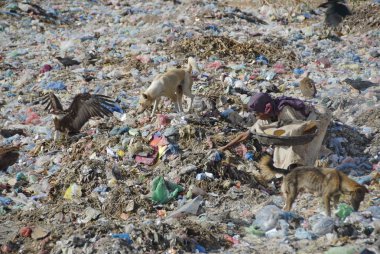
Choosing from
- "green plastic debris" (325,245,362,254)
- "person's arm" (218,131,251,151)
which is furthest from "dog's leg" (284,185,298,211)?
"person's arm" (218,131,251,151)

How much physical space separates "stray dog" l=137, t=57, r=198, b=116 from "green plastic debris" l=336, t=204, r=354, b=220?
299 centimetres

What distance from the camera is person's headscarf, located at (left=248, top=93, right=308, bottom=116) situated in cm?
543

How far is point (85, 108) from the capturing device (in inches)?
276

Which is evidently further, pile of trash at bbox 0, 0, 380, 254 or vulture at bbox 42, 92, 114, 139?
vulture at bbox 42, 92, 114, 139

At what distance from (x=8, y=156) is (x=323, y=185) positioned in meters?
3.29

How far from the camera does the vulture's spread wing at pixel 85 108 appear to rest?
696cm

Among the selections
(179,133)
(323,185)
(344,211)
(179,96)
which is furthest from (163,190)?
(179,96)

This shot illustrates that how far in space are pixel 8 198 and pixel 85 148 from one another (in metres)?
1.06

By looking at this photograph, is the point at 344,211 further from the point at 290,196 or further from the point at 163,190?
the point at 163,190

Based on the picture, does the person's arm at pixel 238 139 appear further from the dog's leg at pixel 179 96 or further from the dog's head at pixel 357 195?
the dog's leg at pixel 179 96

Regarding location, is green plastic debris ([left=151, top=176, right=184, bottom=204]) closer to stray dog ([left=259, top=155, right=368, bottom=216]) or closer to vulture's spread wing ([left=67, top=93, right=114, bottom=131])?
stray dog ([left=259, top=155, right=368, bottom=216])

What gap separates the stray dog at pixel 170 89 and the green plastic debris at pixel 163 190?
1785 mm

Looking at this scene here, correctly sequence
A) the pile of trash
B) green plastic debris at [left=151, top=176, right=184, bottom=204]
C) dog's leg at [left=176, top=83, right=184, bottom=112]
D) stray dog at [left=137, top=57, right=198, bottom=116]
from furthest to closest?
dog's leg at [left=176, top=83, right=184, bottom=112]
stray dog at [left=137, top=57, right=198, bottom=116]
green plastic debris at [left=151, top=176, right=184, bottom=204]
the pile of trash

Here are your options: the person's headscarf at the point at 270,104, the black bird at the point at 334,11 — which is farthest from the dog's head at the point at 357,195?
the black bird at the point at 334,11
